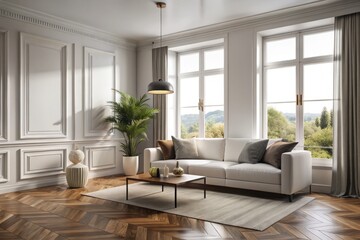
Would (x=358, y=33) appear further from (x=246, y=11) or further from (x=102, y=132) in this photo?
(x=102, y=132)

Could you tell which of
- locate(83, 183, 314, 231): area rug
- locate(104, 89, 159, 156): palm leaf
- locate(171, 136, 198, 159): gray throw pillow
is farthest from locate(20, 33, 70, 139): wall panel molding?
locate(171, 136, 198, 159): gray throw pillow

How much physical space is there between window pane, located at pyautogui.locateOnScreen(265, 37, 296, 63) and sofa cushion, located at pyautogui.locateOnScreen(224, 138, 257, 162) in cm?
157

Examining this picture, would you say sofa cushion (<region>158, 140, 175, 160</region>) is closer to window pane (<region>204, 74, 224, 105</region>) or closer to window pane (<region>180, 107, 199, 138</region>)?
window pane (<region>180, 107, 199, 138</region>)

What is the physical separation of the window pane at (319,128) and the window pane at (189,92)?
2.29 m

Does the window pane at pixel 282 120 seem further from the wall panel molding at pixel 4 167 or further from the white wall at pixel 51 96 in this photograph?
the wall panel molding at pixel 4 167

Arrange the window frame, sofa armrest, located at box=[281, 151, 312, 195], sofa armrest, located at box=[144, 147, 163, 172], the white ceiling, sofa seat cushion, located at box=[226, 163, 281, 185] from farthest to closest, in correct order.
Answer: the window frame
sofa armrest, located at box=[144, 147, 163, 172]
the white ceiling
sofa seat cushion, located at box=[226, 163, 281, 185]
sofa armrest, located at box=[281, 151, 312, 195]

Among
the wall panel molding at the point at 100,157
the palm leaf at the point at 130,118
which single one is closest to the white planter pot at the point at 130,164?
the palm leaf at the point at 130,118

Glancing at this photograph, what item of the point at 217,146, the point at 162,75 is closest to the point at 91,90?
the point at 162,75

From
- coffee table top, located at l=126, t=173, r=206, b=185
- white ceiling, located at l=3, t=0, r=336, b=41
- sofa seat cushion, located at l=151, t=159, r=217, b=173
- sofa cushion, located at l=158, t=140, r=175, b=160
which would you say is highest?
white ceiling, located at l=3, t=0, r=336, b=41

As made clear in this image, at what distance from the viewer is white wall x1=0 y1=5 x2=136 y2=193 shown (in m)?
4.91

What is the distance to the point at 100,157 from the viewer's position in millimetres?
6309

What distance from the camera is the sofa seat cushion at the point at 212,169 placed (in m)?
4.74

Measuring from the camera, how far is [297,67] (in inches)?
211

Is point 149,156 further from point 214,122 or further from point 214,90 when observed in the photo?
point 214,90
